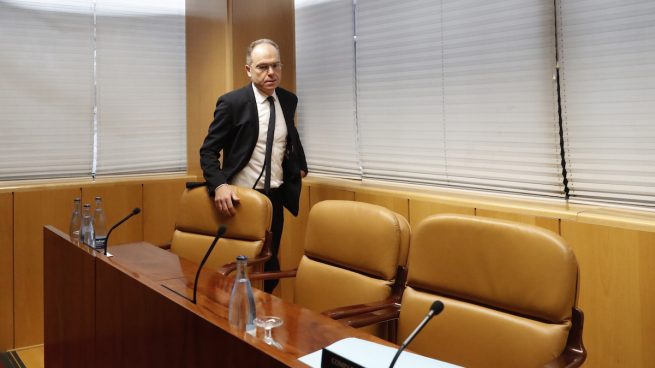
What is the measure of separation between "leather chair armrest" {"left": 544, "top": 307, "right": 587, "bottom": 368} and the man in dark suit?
5.58 feet

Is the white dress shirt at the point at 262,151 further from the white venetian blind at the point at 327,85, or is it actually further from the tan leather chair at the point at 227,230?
the white venetian blind at the point at 327,85

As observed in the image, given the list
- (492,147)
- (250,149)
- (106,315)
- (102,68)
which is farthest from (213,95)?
(106,315)

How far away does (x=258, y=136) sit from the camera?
316cm

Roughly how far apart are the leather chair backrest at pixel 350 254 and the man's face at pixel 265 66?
40.5 inches

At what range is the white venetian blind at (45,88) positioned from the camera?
3586 millimetres

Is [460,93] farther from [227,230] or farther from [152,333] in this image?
[152,333]

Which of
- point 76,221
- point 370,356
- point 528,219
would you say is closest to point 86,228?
point 76,221

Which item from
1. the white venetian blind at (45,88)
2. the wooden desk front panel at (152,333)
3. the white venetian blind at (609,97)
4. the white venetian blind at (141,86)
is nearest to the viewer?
the wooden desk front panel at (152,333)

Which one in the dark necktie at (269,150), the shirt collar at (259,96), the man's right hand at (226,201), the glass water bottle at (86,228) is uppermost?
the shirt collar at (259,96)

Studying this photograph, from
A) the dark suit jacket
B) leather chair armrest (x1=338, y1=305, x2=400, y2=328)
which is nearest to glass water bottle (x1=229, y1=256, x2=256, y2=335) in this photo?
leather chair armrest (x1=338, y1=305, x2=400, y2=328)

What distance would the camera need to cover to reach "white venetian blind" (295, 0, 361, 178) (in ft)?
12.2

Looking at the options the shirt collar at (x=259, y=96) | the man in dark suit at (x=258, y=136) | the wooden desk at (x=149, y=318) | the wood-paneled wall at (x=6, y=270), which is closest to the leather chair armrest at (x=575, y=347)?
the wooden desk at (x=149, y=318)

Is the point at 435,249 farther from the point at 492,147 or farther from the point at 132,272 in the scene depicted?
the point at 492,147

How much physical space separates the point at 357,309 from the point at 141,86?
8.96 feet
